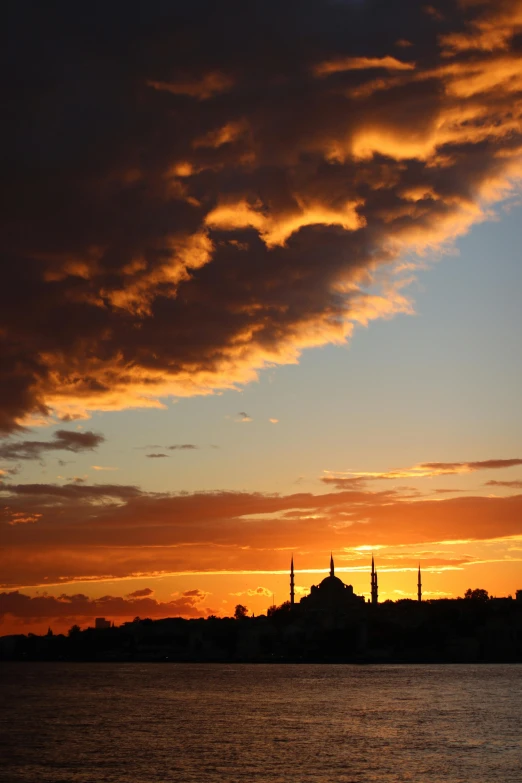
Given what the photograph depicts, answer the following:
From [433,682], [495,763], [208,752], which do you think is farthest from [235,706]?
[433,682]

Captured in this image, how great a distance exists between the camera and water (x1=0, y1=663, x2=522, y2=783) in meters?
→ 61.9

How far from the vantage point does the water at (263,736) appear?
61.9 meters

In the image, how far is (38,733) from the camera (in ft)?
281

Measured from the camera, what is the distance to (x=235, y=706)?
118 meters

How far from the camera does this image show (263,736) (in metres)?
83.3

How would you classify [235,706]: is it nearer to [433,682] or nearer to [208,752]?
[208,752]

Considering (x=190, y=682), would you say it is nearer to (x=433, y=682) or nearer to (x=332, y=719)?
(x=433, y=682)

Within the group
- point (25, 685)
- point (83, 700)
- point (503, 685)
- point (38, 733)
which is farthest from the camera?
point (25, 685)

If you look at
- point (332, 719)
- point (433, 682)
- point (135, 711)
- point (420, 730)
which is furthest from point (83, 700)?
point (433, 682)

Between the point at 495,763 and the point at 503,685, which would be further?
the point at 503,685

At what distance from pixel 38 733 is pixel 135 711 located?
27.4m

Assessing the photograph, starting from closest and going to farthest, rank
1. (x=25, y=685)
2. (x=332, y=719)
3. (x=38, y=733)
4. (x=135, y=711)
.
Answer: (x=38, y=733)
(x=332, y=719)
(x=135, y=711)
(x=25, y=685)

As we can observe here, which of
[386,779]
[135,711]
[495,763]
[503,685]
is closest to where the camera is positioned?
[386,779]

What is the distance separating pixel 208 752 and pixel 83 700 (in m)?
64.2
